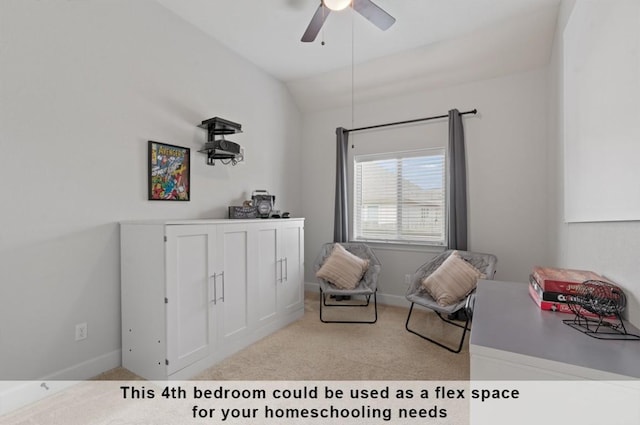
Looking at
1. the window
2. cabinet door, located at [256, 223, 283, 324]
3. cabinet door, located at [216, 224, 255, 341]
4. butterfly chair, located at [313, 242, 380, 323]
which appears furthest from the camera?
the window

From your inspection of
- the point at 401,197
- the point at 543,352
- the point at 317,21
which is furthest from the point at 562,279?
the point at 401,197

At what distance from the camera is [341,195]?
3.84m

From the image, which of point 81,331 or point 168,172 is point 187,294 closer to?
point 81,331

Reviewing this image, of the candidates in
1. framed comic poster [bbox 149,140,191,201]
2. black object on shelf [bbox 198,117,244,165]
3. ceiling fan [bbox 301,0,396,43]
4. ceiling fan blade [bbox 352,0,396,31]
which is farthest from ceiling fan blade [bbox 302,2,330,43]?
framed comic poster [bbox 149,140,191,201]

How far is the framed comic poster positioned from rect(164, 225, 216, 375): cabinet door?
618 millimetres

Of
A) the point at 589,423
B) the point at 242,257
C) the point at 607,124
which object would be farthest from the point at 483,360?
the point at 242,257

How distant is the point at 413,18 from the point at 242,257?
2578 mm

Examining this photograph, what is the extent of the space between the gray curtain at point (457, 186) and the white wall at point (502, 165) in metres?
0.12

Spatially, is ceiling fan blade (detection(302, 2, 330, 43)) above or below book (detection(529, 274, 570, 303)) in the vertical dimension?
above

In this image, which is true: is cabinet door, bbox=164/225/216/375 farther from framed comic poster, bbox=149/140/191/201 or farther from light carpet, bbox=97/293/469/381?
framed comic poster, bbox=149/140/191/201

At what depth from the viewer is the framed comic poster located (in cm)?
241

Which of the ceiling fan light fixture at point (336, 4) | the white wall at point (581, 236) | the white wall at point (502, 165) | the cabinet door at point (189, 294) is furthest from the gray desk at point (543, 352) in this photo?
the white wall at point (502, 165)

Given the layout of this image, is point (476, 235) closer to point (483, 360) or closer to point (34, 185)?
point (483, 360)

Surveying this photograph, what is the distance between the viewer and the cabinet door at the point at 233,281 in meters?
2.31
